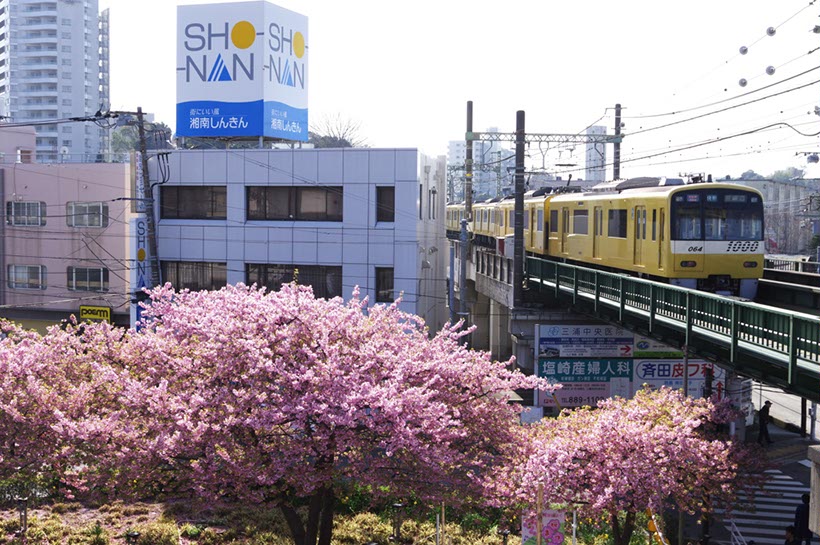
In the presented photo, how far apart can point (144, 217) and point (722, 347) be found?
18.4 m

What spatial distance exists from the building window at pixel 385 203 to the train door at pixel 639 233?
8760mm

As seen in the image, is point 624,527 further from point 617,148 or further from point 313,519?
point 617,148

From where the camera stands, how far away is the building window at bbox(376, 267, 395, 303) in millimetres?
28969

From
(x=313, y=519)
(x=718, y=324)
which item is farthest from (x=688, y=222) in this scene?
(x=313, y=519)

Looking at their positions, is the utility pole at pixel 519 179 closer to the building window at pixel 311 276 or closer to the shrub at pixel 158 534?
the building window at pixel 311 276

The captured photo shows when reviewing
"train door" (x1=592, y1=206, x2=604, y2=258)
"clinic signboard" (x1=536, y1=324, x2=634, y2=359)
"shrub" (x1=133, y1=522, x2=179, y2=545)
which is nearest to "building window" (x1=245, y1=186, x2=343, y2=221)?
"clinic signboard" (x1=536, y1=324, x2=634, y2=359)

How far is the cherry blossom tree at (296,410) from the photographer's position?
12.2m

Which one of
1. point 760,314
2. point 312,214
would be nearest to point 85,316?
point 312,214

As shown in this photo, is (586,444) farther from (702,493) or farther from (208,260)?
(208,260)

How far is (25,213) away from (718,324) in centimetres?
2597

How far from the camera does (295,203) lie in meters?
29.3

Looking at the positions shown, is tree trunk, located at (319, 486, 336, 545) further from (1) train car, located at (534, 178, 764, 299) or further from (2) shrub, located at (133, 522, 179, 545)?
(1) train car, located at (534, 178, 764, 299)

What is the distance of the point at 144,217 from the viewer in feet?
89.5

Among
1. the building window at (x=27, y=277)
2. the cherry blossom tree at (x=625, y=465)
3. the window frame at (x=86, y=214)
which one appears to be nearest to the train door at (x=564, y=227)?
the cherry blossom tree at (x=625, y=465)
